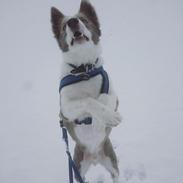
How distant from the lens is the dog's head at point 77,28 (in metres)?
4.46

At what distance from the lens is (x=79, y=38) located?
14.9 feet

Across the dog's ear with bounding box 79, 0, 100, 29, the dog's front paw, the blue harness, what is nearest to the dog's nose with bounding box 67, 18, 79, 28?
the dog's ear with bounding box 79, 0, 100, 29

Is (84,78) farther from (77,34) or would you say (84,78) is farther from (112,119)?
(112,119)

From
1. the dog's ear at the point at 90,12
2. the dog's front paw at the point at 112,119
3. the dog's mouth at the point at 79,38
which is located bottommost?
the dog's front paw at the point at 112,119

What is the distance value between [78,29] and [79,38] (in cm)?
13

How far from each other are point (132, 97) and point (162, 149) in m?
6.49

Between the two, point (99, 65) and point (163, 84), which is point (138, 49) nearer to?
point (163, 84)

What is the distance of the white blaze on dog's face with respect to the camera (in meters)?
4.47

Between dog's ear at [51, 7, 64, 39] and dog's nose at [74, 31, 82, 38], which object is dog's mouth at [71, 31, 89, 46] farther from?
dog's ear at [51, 7, 64, 39]

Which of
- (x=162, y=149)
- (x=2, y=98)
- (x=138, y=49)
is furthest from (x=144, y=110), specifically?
(x=138, y=49)

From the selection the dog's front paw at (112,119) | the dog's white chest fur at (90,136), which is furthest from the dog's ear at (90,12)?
the dog's white chest fur at (90,136)

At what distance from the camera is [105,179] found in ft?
19.2

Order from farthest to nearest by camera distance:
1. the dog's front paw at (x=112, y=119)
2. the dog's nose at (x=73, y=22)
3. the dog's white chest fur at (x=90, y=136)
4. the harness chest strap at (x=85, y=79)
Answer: the dog's white chest fur at (x=90, y=136)
the harness chest strap at (x=85, y=79)
the dog's nose at (x=73, y=22)
the dog's front paw at (x=112, y=119)

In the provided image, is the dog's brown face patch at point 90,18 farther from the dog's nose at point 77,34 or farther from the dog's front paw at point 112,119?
the dog's front paw at point 112,119
